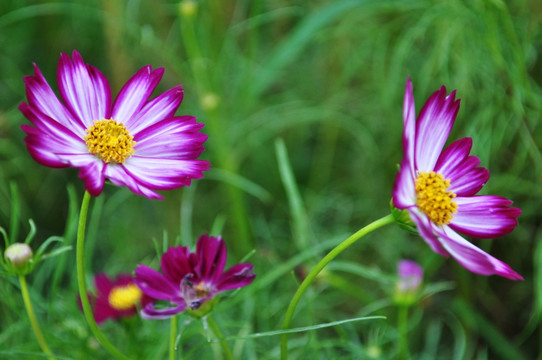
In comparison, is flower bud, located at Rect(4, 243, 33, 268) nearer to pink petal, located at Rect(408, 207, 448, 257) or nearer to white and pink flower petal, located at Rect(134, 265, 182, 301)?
white and pink flower petal, located at Rect(134, 265, 182, 301)

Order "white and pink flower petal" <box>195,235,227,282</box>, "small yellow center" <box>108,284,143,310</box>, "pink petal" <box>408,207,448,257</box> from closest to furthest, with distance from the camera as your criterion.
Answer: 1. "pink petal" <box>408,207,448,257</box>
2. "white and pink flower petal" <box>195,235,227,282</box>
3. "small yellow center" <box>108,284,143,310</box>

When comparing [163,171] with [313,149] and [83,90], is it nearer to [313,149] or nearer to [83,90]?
[83,90]

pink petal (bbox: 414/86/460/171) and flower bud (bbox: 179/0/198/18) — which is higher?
flower bud (bbox: 179/0/198/18)

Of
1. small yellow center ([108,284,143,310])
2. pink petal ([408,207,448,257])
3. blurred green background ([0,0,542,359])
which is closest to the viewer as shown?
pink petal ([408,207,448,257])

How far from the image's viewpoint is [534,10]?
1114 mm

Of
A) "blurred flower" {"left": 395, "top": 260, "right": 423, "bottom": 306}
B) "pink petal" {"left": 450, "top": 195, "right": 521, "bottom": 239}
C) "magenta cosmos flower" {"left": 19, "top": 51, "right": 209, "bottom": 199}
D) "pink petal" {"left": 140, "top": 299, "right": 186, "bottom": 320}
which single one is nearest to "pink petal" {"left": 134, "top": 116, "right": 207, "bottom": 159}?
"magenta cosmos flower" {"left": 19, "top": 51, "right": 209, "bottom": 199}

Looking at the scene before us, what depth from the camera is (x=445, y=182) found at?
0.49 m

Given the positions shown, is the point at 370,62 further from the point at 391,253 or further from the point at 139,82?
the point at 139,82

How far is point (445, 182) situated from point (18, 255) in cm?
35

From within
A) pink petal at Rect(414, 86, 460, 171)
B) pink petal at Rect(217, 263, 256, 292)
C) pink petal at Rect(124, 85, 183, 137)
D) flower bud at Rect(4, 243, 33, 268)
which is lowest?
pink petal at Rect(217, 263, 256, 292)

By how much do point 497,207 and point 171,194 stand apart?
0.95 meters

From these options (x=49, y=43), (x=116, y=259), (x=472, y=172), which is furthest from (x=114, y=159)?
(x=49, y=43)

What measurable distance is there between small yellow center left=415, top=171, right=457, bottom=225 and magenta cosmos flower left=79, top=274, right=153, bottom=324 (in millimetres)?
331

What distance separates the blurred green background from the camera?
92 centimetres
